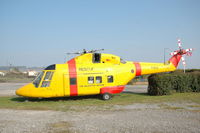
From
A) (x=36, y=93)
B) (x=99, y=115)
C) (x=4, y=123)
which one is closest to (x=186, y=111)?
(x=99, y=115)

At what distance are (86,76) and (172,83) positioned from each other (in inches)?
291

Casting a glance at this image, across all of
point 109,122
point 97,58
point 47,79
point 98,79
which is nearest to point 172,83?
point 98,79

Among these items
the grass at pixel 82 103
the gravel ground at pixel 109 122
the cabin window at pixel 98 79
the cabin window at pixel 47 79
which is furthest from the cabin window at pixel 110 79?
the gravel ground at pixel 109 122

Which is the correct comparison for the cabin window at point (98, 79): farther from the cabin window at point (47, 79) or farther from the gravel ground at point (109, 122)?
the gravel ground at point (109, 122)

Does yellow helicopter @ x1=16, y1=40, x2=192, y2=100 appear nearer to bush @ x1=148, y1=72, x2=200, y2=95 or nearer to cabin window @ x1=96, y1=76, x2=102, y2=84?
cabin window @ x1=96, y1=76, x2=102, y2=84

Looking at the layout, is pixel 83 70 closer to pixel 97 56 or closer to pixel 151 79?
pixel 97 56

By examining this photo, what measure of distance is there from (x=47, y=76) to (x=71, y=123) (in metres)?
6.13

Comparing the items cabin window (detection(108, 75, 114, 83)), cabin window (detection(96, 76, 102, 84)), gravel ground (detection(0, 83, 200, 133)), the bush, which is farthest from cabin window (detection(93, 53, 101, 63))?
gravel ground (detection(0, 83, 200, 133))

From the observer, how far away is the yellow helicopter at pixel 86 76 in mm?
11950

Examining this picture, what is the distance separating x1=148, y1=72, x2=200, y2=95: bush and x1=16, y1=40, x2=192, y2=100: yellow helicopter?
1084 mm

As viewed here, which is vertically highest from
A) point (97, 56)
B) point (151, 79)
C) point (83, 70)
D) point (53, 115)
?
point (97, 56)

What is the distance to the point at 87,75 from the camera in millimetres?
12500

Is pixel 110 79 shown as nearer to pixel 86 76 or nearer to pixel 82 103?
pixel 86 76

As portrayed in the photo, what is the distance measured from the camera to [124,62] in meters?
13.9
